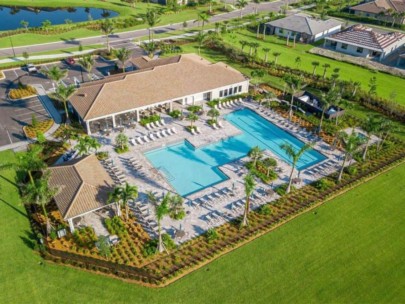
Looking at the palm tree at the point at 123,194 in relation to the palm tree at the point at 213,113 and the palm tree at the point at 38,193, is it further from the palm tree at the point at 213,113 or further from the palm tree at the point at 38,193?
the palm tree at the point at 213,113

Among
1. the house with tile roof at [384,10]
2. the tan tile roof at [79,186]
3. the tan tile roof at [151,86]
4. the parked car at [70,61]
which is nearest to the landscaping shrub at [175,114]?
A: the tan tile roof at [151,86]

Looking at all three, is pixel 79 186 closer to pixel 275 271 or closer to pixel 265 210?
pixel 265 210

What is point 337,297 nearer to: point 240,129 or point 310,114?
point 240,129

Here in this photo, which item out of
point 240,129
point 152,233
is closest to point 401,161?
point 240,129

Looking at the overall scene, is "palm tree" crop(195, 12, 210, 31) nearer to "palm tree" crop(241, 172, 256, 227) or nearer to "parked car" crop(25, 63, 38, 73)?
"parked car" crop(25, 63, 38, 73)

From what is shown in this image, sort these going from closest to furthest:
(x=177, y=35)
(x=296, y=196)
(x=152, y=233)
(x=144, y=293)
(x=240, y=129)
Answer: (x=144, y=293), (x=152, y=233), (x=296, y=196), (x=240, y=129), (x=177, y=35)

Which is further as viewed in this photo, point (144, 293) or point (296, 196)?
point (296, 196)

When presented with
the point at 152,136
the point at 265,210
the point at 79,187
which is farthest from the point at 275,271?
the point at 152,136

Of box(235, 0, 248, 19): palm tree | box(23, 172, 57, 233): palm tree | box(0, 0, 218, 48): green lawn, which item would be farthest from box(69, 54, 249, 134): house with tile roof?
box(235, 0, 248, 19): palm tree
